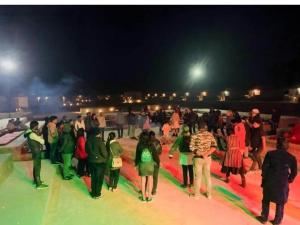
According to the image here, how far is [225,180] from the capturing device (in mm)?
8469

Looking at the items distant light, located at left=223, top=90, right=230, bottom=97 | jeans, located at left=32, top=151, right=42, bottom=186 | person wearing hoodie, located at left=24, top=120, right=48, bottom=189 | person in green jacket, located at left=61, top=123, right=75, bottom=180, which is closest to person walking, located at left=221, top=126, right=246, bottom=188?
person in green jacket, located at left=61, top=123, right=75, bottom=180

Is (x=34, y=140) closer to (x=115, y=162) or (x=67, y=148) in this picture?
(x=67, y=148)

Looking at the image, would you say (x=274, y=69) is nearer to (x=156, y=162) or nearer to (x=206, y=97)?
(x=206, y=97)

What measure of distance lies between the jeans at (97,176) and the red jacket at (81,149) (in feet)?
5.04

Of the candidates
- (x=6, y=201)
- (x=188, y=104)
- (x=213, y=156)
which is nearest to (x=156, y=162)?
(x=6, y=201)

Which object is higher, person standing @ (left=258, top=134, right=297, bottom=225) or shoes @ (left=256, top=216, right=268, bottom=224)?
person standing @ (left=258, top=134, right=297, bottom=225)

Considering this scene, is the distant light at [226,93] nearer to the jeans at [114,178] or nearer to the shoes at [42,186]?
the jeans at [114,178]

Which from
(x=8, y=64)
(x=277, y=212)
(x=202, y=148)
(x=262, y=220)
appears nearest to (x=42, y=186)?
(x=202, y=148)

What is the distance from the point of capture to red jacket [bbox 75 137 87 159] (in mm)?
8180

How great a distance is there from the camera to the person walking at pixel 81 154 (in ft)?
26.9

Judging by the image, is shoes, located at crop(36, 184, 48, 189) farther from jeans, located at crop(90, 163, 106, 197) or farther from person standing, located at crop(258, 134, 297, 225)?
person standing, located at crop(258, 134, 297, 225)

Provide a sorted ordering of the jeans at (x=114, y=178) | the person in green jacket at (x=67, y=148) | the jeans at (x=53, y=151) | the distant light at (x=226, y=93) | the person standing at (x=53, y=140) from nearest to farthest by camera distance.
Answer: the jeans at (x=114, y=178) < the person in green jacket at (x=67, y=148) < the person standing at (x=53, y=140) < the jeans at (x=53, y=151) < the distant light at (x=226, y=93)

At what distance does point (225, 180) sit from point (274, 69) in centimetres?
3299

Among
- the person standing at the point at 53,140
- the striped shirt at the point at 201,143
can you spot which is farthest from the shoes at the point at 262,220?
the person standing at the point at 53,140
